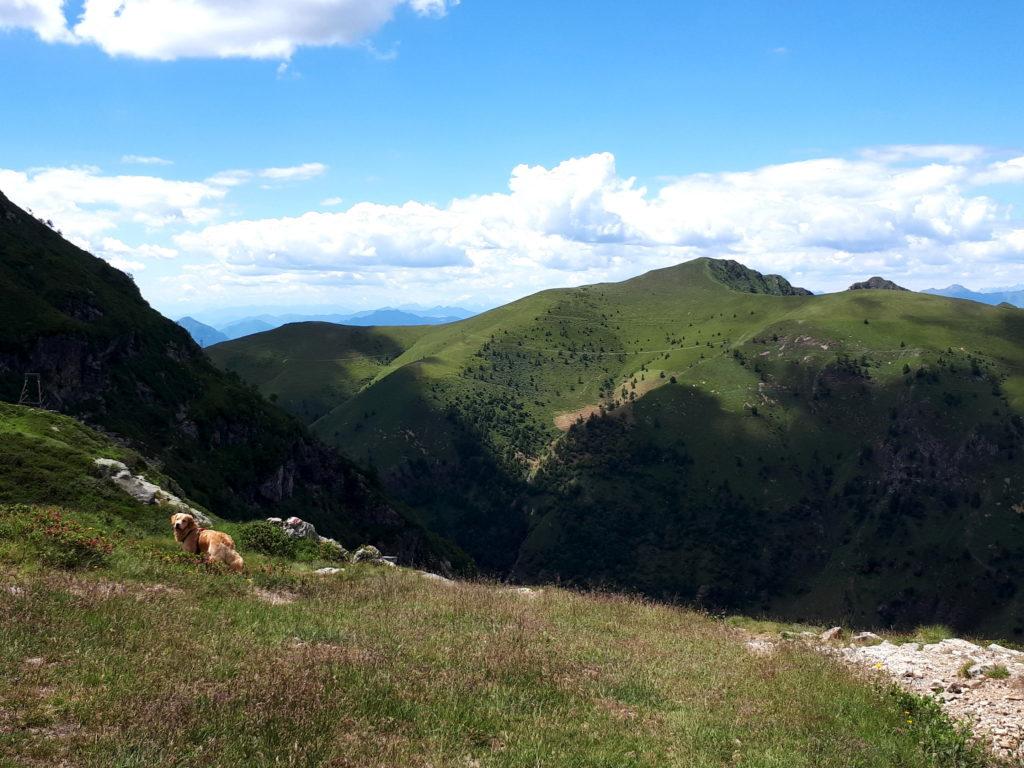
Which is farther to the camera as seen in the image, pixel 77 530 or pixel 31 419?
pixel 31 419

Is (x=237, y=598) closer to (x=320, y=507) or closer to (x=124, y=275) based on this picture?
(x=320, y=507)

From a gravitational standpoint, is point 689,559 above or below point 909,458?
below

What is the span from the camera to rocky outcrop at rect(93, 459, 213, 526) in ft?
78.9

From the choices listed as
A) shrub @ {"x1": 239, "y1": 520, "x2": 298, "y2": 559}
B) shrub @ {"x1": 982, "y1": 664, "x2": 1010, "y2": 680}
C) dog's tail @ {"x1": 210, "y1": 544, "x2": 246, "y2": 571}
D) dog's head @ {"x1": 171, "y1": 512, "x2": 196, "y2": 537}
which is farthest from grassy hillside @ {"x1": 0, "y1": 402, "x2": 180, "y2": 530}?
shrub @ {"x1": 982, "y1": 664, "x2": 1010, "y2": 680}

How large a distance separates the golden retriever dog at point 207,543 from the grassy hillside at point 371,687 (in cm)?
92

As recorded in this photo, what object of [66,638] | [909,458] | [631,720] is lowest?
[909,458]

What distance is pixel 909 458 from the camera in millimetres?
182875

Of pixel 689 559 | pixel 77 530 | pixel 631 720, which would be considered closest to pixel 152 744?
pixel 631 720

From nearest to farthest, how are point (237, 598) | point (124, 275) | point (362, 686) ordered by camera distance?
point (362, 686)
point (237, 598)
point (124, 275)

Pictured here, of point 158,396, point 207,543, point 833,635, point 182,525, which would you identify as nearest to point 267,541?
point 182,525

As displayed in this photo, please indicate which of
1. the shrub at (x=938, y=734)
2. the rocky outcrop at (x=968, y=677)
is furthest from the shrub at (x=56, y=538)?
the rocky outcrop at (x=968, y=677)

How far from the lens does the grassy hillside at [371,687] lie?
8352 millimetres

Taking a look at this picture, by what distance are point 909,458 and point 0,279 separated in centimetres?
19804

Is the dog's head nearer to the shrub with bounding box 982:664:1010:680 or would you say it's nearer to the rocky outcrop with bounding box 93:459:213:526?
the rocky outcrop with bounding box 93:459:213:526
